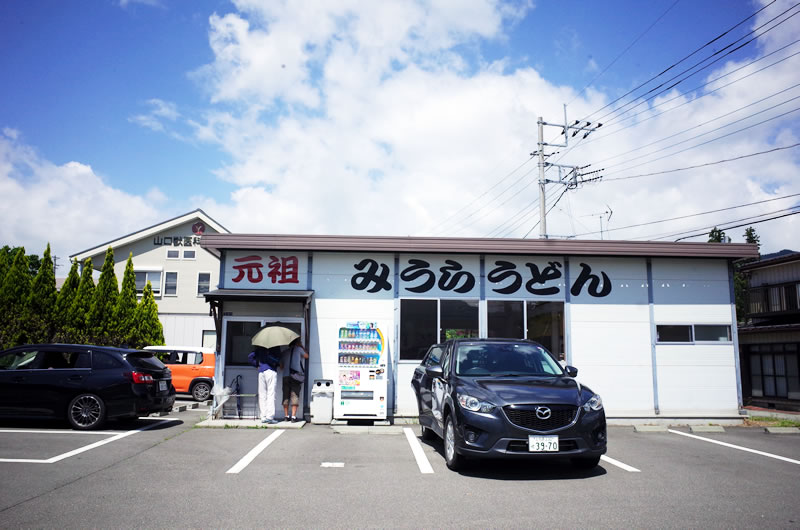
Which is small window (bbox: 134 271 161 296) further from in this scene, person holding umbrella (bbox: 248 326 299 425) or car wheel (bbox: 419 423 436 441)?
car wheel (bbox: 419 423 436 441)

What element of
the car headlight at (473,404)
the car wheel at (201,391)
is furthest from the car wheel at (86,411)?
the car wheel at (201,391)

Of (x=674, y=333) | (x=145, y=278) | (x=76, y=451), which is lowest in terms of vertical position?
(x=76, y=451)

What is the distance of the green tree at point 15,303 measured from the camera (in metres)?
18.0

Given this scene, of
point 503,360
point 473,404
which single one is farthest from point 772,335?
point 473,404

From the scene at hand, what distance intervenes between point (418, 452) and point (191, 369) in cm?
1109

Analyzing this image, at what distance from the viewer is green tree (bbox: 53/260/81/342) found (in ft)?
64.8

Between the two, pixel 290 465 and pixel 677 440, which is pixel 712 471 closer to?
pixel 677 440

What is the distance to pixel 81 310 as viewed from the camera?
21.3 metres

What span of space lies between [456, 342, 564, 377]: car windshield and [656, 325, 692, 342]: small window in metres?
6.00

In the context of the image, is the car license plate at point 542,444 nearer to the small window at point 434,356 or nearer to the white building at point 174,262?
the small window at point 434,356

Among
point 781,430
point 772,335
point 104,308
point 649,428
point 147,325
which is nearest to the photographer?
point 781,430

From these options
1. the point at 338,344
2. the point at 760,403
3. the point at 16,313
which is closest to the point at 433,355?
the point at 338,344

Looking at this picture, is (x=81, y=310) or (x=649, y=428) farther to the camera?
(x=81, y=310)

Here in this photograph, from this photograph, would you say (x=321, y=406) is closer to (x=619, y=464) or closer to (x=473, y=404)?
(x=473, y=404)
